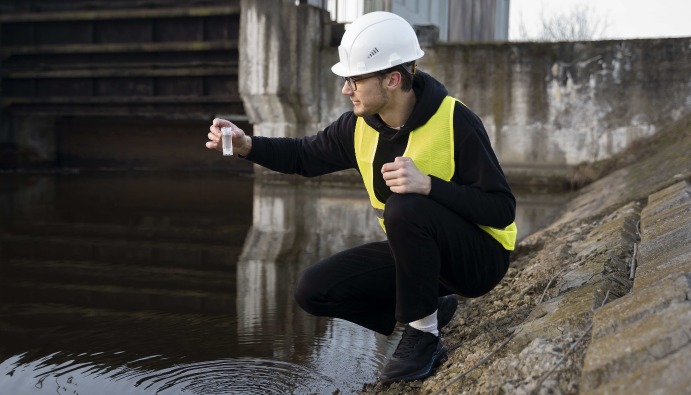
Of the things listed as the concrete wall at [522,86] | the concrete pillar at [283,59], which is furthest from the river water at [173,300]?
the concrete pillar at [283,59]

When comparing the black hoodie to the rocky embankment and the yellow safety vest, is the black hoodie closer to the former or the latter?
the yellow safety vest

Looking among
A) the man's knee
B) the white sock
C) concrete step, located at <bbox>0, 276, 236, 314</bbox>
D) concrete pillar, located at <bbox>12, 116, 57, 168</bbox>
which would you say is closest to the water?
concrete step, located at <bbox>0, 276, 236, 314</bbox>

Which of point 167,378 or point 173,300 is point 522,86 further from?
point 167,378

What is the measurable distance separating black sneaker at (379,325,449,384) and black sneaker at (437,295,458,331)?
0.25 m

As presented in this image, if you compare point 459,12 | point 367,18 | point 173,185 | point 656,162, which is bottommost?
point 173,185

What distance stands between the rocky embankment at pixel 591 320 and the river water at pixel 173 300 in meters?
0.47

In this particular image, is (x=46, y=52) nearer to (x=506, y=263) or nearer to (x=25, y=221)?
(x=25, y=221)

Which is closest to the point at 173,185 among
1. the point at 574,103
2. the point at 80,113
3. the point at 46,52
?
the point at 80,113

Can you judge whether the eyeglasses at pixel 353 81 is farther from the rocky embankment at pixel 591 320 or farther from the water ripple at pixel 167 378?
the water ripple at pixel 167 378

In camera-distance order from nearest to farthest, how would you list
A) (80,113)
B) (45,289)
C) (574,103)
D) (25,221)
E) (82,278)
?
1. (45,289)
2. (82,278)
3. (25,221)
4. (574,103)
5. (80,113)

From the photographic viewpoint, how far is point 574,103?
10.0 metres

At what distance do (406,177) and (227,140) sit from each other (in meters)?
0.69

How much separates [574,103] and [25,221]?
6.27 metres

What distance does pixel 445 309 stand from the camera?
2.91m
